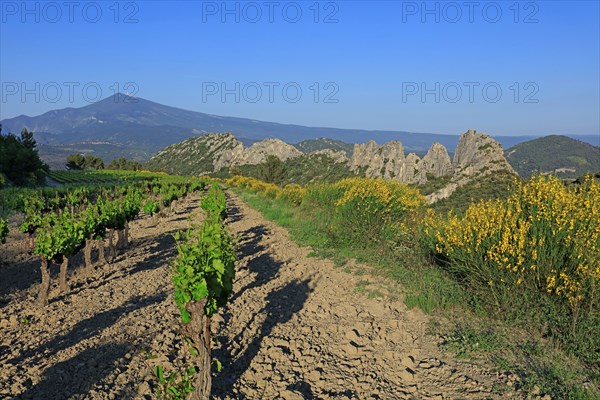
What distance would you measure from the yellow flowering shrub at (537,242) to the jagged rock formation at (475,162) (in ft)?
146

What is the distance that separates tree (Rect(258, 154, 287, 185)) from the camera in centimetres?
6750

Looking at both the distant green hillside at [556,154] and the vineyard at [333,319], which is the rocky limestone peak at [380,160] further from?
the vineyard at [333,319]

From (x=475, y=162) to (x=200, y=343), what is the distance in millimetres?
63773

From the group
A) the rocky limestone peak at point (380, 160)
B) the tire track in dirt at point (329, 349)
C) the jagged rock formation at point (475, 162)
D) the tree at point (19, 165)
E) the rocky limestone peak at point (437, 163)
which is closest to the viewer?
the tire track in dirt at point (329, 349)

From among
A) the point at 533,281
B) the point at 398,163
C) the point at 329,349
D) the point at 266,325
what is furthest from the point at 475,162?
the point at 329,349

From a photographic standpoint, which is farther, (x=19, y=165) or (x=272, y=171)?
(x=272, y=171)

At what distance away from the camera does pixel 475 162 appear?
2421 inches

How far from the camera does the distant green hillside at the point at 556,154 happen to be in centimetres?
11778

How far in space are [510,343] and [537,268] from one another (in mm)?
1327

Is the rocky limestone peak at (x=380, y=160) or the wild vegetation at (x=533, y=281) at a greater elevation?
the rocky limestone peak at (x=380, y=160)

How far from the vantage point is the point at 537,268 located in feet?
21.7

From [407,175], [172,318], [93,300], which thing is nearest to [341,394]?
[172,318]

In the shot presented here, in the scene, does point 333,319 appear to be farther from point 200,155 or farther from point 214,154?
point 200,155

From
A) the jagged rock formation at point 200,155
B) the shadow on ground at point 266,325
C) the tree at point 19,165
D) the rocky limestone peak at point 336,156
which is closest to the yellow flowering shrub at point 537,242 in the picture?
the shadow on ground at point 266,325
